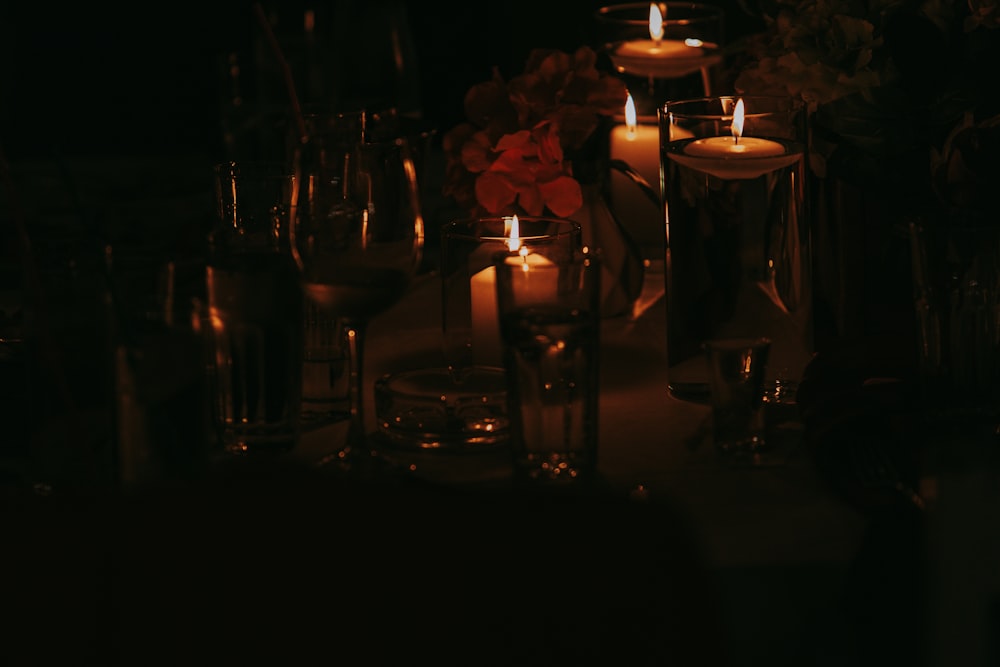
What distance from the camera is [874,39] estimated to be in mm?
1237

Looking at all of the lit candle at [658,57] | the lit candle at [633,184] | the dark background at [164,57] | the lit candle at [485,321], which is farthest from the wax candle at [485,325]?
the dark background at [164,57]

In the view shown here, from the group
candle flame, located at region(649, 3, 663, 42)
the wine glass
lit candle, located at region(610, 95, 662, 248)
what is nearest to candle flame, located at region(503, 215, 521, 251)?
the wine glass

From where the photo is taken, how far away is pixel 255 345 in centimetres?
111

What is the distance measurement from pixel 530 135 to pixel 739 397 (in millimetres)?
359

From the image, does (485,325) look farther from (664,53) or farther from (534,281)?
(664,53)

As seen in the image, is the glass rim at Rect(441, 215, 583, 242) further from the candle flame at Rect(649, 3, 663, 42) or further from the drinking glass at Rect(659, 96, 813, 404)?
the candle flame at Rect(649, 3, 663, 42)

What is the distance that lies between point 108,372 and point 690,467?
0.44 meters

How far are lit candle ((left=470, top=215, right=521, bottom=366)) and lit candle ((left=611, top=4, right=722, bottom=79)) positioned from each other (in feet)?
2.39

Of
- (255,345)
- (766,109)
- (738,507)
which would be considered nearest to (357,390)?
(255,345)

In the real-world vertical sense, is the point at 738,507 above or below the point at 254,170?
below

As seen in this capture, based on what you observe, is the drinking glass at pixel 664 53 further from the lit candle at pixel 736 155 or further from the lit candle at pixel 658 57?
the lit candle at pixel 736 155

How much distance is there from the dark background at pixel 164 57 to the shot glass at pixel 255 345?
2.20 m

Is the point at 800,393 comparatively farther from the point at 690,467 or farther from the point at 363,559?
the point at 363,559

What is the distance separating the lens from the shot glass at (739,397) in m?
1.12
